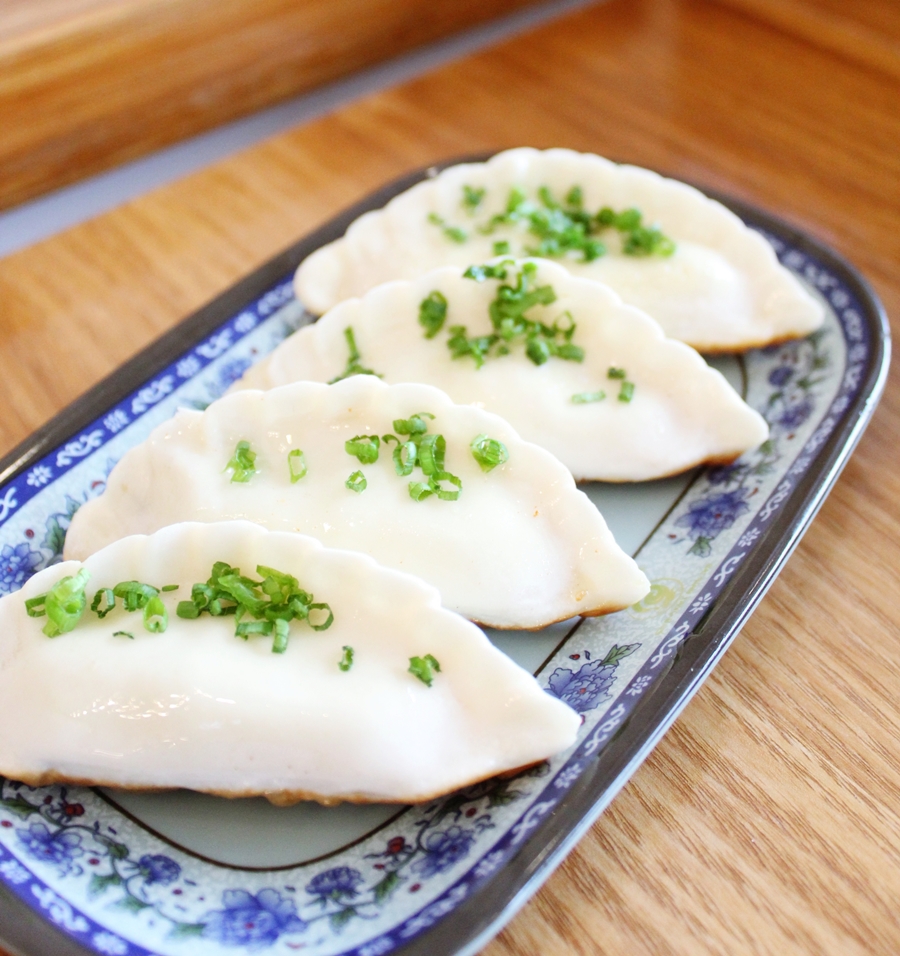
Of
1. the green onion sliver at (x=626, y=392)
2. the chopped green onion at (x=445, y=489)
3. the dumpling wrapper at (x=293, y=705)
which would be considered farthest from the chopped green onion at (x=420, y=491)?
the green onion sliver at (x=626, y=392)

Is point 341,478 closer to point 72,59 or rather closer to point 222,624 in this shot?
point 222,624

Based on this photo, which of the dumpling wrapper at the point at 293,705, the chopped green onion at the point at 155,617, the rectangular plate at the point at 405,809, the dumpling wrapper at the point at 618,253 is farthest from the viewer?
the dumpling wrapper at the point at 618,253

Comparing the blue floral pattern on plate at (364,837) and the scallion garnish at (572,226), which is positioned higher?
the scallion garnish at (572,226)

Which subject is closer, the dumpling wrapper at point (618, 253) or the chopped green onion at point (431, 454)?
the chopped green onion at point (431, 454)

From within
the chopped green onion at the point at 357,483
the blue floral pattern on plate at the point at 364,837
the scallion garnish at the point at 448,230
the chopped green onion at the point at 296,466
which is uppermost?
the scallion garnish at the point at 448,230

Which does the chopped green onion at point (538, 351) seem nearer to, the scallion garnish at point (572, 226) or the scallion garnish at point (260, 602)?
the scallion garnish at point (572, 226)

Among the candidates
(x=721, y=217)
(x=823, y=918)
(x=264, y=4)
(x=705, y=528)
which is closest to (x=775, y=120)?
(x=721, y=217)

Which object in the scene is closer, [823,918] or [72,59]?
[823,918]
